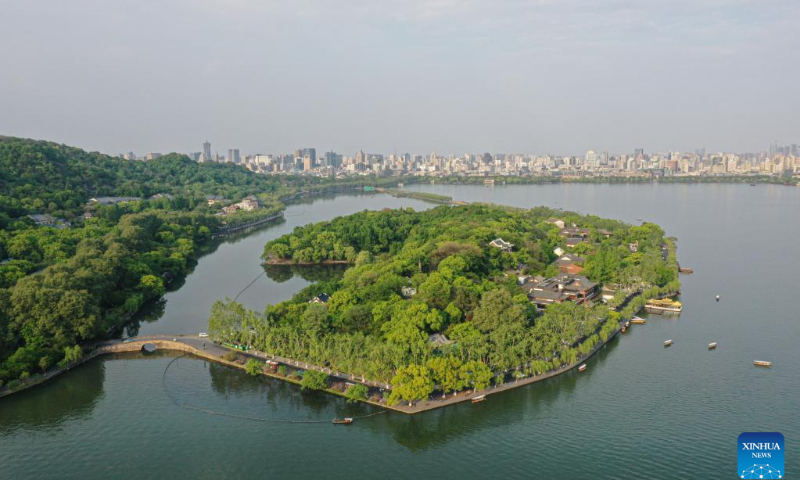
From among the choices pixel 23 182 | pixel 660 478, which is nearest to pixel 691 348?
pixel 660 478

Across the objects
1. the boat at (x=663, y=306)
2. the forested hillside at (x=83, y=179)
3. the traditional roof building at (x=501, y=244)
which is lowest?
the boat at (x=663, y=306)

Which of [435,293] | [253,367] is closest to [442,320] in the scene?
[435,293]

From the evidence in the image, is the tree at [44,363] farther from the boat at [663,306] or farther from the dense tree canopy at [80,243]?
the boat at [663,306]

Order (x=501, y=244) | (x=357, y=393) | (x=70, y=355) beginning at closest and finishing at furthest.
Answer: (x=357, y=393) < (x=70, y=355) < (x=501, y=244)

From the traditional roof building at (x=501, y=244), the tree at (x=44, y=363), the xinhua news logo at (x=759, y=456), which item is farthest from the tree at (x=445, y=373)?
the traditional roof building at (x=501, y=244)

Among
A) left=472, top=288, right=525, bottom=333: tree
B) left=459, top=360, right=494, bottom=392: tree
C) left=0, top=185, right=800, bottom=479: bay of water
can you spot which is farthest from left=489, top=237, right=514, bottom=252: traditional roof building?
left=459, top=360, right=494, bottom=392: tree

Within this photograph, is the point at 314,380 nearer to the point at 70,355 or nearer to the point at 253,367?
the point at 253,367

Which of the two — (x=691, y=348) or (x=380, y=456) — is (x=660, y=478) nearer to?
(x=380, y=456)
